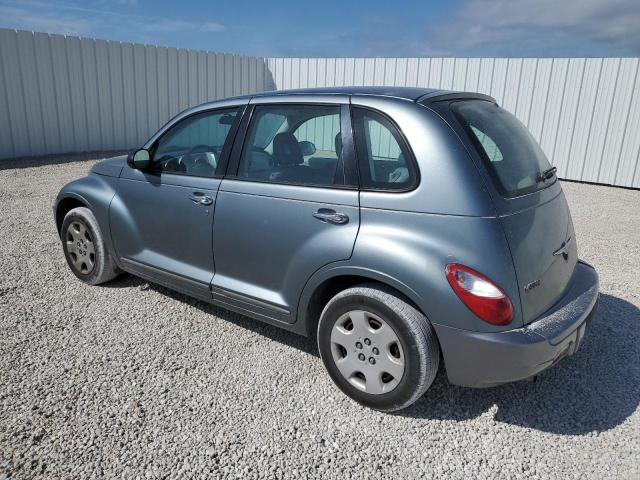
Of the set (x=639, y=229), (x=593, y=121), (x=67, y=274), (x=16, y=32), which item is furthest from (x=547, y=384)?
(x=16, y=32)

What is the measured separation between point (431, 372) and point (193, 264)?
187cm

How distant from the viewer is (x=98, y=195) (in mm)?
4160

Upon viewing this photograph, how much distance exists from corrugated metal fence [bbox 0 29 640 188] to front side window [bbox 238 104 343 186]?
9014 millimetres

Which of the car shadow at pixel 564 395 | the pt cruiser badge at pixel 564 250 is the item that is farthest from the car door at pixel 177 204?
the pt cruiser badge at pixel 564 250

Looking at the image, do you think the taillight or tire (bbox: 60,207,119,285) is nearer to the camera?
the taillight

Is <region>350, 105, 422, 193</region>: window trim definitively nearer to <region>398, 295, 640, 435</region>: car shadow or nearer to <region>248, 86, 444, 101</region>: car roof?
<region>248, 86, 444, 101</region>: car roof

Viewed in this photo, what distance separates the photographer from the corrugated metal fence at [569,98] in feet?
32.3

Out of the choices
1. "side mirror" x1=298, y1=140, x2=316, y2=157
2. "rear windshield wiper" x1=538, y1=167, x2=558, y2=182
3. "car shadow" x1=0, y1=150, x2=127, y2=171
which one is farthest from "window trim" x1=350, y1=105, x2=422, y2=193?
"car shadow" x1=0, y1=150, x2=127, y2=171

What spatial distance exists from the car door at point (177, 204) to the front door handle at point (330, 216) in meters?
0.88

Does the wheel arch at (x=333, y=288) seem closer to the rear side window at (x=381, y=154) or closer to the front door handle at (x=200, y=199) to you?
the rear side window at (x=381, y=154)

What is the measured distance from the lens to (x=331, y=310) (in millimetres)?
2855

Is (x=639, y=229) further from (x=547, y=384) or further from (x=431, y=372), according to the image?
(x=431, y=372)

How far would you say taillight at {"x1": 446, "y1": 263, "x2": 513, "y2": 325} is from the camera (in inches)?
93.7

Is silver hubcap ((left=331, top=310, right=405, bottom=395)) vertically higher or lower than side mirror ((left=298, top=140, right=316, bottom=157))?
lower
